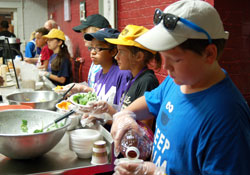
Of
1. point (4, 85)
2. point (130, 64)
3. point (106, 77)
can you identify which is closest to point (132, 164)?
point (130, 64)

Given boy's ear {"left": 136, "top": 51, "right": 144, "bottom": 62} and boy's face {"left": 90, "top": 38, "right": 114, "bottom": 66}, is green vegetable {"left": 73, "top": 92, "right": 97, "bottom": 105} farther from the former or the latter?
boy's face {"left": 90, "top": 38, "right": 114, "bottom": 66}

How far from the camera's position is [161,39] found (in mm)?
1095

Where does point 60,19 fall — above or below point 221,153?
above

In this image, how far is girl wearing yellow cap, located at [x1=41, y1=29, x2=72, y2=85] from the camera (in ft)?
16.9

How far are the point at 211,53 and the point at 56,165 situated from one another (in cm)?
101

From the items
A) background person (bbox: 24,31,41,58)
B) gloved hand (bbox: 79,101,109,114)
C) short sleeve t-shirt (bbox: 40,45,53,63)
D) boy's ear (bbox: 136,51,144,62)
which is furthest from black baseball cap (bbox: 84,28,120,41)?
background person (bbox: 24,31,41,58)

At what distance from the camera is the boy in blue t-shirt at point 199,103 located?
99 cm

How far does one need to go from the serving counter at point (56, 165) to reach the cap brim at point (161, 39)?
26.1 inches

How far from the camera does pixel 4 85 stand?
383 cm

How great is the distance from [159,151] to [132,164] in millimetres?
180

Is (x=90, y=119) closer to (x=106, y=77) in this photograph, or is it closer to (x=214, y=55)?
(x=106, y=77)

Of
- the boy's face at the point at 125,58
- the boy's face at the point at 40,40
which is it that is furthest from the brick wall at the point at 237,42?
the boy's face at the point at 40,40

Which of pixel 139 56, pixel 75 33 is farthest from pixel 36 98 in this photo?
A: pixel 75 33

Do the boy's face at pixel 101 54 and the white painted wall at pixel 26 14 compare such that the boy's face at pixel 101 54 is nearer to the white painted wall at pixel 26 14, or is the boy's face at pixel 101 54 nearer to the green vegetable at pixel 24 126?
the green vegetable at pixel 24 126
